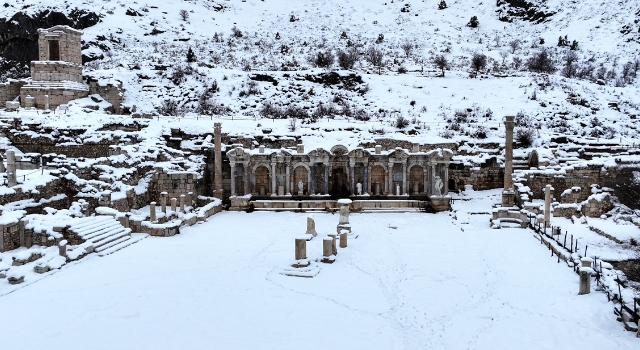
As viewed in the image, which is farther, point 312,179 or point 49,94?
point 49,94

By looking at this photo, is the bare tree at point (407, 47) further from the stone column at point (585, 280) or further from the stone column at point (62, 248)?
the stone column at point (62, 248)

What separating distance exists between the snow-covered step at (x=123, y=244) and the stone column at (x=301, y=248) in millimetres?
6886

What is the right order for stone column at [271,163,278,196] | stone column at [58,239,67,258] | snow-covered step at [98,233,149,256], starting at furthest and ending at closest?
stone column at [271,163,278,196] → snow-covered step at [98,233,149,256] → stone column at [58,239,67,258]

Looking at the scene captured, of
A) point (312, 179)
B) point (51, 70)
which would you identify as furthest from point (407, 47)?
point (51, 70)

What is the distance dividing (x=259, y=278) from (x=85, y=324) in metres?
5.11

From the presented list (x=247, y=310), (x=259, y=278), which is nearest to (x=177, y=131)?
(x=259, y=278)

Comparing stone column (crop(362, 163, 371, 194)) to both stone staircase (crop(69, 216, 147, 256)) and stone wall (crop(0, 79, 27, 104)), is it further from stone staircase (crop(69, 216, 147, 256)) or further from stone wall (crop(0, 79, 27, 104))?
stone wall (crop(0, 79, 27, 104))

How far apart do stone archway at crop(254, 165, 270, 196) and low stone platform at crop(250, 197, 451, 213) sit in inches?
68.6

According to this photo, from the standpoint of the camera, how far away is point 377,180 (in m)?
30.2

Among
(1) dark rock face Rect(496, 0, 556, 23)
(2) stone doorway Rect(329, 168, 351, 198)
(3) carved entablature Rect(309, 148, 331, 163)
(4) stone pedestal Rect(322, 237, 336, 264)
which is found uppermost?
(1) dark rock face Rect(496, 0, 556, 23)

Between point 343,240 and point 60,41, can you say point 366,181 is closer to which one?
point 343,240

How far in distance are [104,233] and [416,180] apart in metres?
17.7

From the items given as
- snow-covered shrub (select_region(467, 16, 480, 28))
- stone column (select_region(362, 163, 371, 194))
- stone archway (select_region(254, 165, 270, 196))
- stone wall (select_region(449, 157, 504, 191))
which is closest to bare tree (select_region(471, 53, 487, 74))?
snow-covered shrub (select_region(467, 16, 480, 28))

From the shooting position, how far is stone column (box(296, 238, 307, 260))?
1633cm
